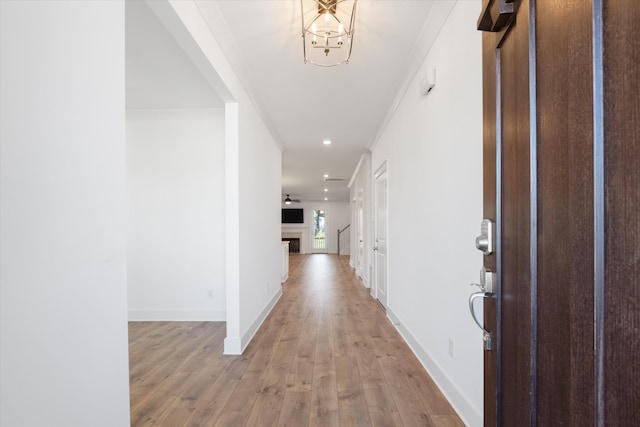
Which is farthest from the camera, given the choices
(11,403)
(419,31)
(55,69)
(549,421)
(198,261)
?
(198,261)

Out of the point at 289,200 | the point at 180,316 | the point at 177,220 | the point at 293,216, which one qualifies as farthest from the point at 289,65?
the point at 293,216

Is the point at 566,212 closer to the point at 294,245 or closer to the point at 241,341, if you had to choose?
the point at 241,341

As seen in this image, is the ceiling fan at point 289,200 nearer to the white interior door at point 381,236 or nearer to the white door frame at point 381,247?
the white door frame at point 381,247

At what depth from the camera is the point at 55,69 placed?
85 cm

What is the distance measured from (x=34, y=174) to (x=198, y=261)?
10.4 feet

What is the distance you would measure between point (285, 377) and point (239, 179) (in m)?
1.71

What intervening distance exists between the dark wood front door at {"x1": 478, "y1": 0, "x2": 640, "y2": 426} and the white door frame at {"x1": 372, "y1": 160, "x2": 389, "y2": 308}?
336cm

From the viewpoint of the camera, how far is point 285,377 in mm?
2355

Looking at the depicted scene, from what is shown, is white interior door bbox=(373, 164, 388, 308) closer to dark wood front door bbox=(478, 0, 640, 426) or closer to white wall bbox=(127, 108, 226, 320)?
white wall bbox=(127, 108, 226, 320)

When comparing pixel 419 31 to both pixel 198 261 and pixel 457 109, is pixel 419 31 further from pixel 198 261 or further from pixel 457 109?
pixel 198 261

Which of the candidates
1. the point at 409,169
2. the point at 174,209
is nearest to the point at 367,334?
the point at 409,169

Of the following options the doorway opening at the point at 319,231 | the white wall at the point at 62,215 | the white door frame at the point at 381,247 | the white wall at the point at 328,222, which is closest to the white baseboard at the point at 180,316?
the white door frame at the point at 381,247

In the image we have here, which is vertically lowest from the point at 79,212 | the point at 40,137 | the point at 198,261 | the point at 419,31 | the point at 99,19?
the point at 198,261

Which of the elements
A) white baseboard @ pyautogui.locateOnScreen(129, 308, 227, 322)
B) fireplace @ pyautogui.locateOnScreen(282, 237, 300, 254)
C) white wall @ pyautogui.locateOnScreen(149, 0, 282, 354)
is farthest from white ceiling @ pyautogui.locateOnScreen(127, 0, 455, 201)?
fireplace @ pyautogui.locateOnScreen(282, 237, 300, 254)
